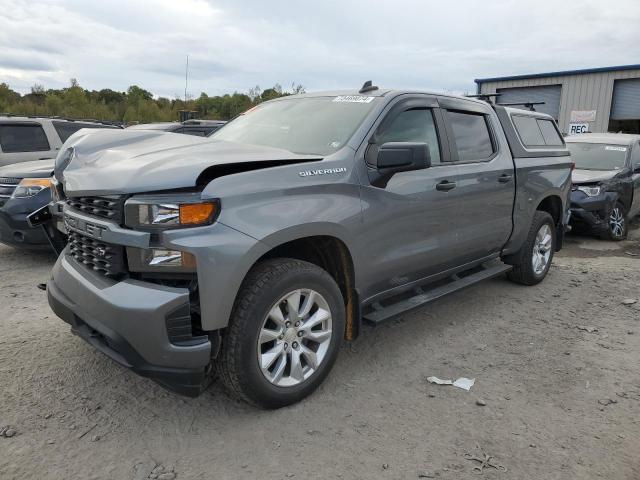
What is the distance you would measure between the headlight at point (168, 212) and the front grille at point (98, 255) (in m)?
0.21

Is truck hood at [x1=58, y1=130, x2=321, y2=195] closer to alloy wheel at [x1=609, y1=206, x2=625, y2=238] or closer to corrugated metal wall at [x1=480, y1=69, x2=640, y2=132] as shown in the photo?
alloy wheel at [x1=609, y1=206, x2=625, y2=238]

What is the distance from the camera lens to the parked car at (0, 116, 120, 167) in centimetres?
784

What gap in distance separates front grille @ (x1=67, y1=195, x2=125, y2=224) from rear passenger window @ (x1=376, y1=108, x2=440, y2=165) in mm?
1714

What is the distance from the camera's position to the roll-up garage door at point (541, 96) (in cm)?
2351

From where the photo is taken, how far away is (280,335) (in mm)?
2924

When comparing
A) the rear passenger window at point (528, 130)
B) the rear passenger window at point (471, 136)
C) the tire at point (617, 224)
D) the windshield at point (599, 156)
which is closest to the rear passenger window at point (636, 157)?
the windshield at point (599, 156)

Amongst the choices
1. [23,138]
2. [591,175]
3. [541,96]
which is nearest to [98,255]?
[23,138]

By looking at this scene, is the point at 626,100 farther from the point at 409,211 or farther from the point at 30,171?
the point at 30,171

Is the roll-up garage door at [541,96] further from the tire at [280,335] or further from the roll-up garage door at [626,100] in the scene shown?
the tire at [280,335]

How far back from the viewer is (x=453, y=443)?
2.77 meters

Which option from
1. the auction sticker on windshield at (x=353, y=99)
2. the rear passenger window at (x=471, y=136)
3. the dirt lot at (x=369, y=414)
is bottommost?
the dirt lot at (x=369, y=414)

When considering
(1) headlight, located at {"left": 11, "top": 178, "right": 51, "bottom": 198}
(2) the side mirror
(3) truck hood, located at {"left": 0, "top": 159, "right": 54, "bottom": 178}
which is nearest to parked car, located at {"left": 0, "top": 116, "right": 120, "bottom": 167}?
(3) truck hood, located at {"left": 0, "top": 159, "right": 54, "bottom": 178}

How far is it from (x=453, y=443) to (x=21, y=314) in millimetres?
3530

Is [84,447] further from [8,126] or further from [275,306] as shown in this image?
[8,126]
